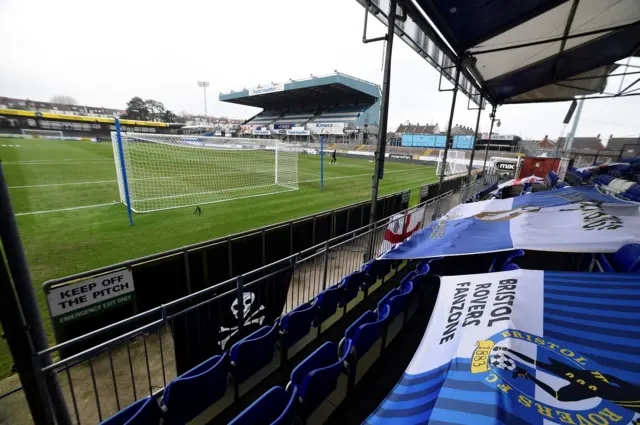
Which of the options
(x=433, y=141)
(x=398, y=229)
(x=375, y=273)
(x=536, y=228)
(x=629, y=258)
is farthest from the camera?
(x=433, y=141)

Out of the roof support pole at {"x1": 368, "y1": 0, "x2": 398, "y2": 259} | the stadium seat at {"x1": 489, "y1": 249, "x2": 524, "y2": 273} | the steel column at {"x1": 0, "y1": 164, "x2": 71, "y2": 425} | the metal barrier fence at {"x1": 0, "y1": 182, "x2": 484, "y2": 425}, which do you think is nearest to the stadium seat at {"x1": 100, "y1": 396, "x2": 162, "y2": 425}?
the metal barrier fence at {"x1": 0, "y1": 182, "x2": 484, "y2": 425}

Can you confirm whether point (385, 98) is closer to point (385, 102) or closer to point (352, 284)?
point (385, 102)

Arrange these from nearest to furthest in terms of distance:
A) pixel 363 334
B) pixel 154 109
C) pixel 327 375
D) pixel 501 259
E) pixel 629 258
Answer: pixel 629 258 → pixel 327 375 → pixel 363 334 → pixel 501 259 → pixel 154 109

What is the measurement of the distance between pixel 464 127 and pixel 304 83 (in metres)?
54.5

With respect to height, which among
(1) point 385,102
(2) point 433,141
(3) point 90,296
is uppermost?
(2) point 433,141

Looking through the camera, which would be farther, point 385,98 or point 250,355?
point 385,98

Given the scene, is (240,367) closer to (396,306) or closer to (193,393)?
(193,393)

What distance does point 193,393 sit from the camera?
2516 mm

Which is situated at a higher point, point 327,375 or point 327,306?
point 327,375

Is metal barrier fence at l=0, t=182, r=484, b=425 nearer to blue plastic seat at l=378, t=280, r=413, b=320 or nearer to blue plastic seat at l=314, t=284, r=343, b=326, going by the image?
blue plastic seat at l=314, t=284, r=343, b=326

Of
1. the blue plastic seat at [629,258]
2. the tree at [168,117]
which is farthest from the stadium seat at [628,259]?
the tree at [168,117]

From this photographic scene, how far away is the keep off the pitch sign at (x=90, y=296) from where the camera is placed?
2.95 meters

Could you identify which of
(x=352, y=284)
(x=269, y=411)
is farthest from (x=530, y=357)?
(x=352, y=284)

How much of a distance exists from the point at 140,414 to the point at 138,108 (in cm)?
10611
